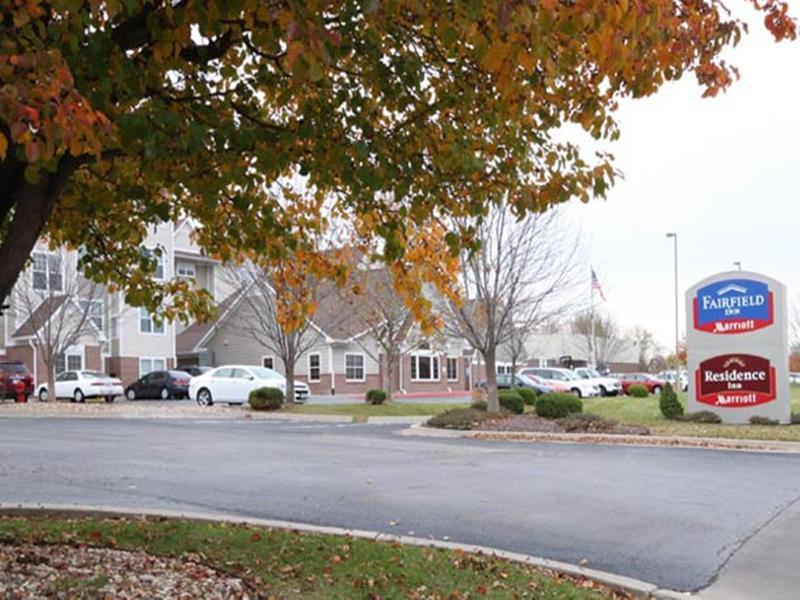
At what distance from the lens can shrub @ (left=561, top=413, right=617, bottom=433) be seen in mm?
20016

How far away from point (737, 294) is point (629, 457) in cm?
897

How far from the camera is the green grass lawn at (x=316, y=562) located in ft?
19.4

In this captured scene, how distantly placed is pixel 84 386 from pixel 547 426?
23208 mm

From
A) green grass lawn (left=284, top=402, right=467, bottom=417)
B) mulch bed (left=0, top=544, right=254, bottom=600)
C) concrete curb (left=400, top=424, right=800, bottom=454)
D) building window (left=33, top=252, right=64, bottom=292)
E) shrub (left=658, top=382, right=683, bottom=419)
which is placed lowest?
green grass lawn (left=284, top=402, right=467, bottom=417)

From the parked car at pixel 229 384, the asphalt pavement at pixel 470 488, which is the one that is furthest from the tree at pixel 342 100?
the parked car at pixel 229 384

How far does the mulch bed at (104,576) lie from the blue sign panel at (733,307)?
18.7 meters

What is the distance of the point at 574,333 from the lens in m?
80.3

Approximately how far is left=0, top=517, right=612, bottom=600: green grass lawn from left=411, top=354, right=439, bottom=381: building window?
43510 mm

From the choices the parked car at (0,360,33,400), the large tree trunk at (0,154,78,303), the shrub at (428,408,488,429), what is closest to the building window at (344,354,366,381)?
the parked car at (0,360,33,400)

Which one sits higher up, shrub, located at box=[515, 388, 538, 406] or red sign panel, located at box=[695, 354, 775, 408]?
red sign panel, located at box=[695, 354, 775, 408]

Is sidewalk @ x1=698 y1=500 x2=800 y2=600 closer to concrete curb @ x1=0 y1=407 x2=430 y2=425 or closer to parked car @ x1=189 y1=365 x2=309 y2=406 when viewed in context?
concrete curb @ x1=0 y1=407 x2=430 y2=425

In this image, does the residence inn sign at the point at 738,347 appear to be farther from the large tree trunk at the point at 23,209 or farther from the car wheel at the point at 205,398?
the large tree trunk at the point at 23,209

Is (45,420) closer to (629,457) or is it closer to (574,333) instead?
(629,457)

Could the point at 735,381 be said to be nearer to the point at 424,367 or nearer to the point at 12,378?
the point at 12,378
